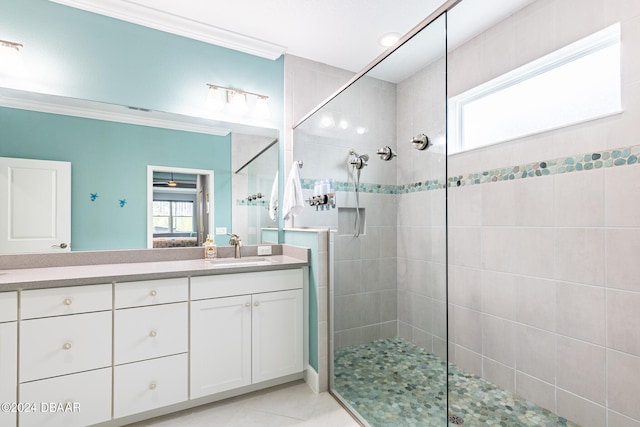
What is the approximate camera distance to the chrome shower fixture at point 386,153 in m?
1.55

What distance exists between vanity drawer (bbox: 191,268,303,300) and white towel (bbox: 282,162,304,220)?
1.68ft

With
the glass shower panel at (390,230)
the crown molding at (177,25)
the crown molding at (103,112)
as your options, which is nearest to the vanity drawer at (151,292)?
the glass shower panel at (390,230)

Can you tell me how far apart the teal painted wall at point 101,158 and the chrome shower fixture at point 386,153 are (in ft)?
4.85

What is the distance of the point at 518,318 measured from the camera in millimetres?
1942

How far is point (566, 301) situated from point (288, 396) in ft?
5.82

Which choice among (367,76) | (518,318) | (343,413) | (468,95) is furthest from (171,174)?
(518,318)

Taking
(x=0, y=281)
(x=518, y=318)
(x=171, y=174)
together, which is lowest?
(x=518, y=318)

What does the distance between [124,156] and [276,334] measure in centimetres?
160

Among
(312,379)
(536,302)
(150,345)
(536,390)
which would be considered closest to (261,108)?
(150,345)

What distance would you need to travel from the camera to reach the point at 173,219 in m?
2.20

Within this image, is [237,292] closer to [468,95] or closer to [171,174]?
[171,174]

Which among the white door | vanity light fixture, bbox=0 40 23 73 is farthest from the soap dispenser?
vanity light fixture, bbox=0 40 23 73

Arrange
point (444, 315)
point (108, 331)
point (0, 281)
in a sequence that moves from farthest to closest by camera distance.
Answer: point (108, 331) < point (0, 281) < point (444, 315)

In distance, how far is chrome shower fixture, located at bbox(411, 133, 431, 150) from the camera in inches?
52.3
